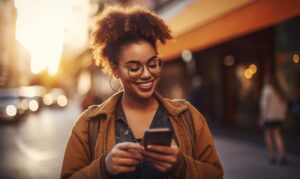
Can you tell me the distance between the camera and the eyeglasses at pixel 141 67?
214 centimetres

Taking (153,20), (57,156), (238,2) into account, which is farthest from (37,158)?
(153,20)

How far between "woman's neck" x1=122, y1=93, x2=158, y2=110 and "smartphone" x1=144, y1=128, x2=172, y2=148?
0.45 metres

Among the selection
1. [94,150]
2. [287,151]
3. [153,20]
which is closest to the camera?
[94,150]

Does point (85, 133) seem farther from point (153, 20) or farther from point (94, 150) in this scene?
point (153, 20)

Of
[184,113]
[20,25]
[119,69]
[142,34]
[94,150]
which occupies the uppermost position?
[20,25]

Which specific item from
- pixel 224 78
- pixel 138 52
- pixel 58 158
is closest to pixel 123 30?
pixel 138 52

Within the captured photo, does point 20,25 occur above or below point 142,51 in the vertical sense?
above

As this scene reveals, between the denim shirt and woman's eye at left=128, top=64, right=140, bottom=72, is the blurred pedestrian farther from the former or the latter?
woman's eye at left=128, top=64, right=140, bottom=72

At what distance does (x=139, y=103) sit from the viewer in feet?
7.35

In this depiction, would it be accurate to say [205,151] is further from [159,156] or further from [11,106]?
[11,106]

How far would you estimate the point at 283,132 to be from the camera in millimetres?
12062

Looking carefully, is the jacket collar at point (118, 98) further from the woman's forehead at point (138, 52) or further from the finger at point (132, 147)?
the finger at point (132, 147)

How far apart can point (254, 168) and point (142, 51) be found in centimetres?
604

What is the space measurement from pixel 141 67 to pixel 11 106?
17.6 metres
